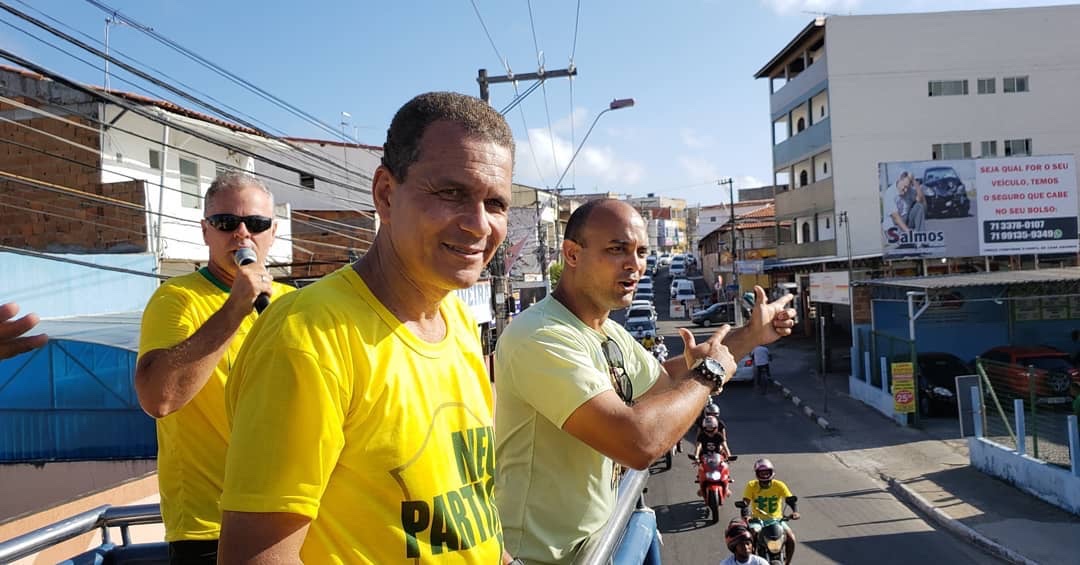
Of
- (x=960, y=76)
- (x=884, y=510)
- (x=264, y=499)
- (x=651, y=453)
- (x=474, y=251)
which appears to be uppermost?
(x=960, y=76)

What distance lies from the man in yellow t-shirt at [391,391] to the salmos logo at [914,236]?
19211mm

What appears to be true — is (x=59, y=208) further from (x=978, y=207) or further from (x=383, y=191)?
(x=978, y=207)

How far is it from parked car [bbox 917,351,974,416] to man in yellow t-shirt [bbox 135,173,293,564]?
16030 mm

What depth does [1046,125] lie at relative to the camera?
1185 inches

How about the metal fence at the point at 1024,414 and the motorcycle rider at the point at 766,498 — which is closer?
the motorcycle rider at the point at 766,498

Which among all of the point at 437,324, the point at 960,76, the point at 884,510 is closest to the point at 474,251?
the point at 437,324

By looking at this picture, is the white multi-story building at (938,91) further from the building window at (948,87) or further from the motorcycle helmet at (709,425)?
the motorcycle helmet at (709,425)

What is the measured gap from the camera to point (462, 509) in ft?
5.41

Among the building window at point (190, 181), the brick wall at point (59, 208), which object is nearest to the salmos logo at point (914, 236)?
the building window at point (190, 181)

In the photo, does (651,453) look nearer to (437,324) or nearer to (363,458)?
(437,324)

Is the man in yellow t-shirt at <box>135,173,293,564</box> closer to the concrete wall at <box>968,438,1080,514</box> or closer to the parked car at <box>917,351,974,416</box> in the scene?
the concrete wall at <box>968,438,1080,514</box>

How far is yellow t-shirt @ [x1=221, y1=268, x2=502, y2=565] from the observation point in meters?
1.28

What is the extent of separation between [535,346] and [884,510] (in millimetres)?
9855

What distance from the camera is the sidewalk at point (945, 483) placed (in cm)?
868
